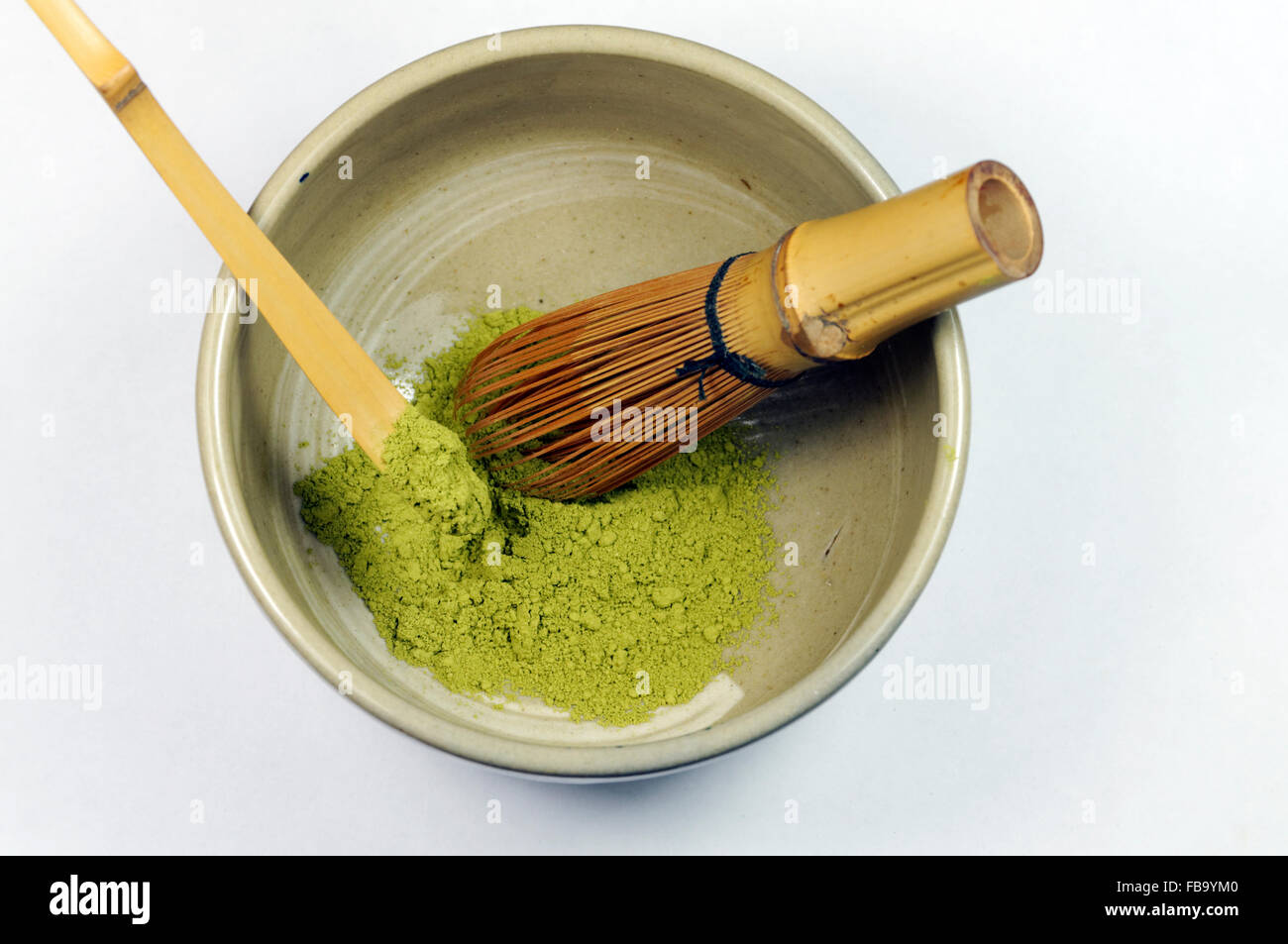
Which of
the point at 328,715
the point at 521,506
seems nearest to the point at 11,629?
the point at 328,715

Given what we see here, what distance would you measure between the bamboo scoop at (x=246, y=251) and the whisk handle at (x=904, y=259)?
0.36 m

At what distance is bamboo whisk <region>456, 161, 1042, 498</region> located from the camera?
0.83m

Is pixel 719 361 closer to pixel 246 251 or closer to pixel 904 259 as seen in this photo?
pixel 904 259

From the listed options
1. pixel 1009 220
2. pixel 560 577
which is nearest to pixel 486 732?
pixel 560 577

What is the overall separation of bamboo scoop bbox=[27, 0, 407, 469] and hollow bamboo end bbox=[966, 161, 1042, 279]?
1.64ft

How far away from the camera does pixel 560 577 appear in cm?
108

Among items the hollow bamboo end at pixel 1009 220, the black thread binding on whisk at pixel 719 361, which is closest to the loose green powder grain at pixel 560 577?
the black thread binding on whisk at pixel 719 361

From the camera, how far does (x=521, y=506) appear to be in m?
1.11

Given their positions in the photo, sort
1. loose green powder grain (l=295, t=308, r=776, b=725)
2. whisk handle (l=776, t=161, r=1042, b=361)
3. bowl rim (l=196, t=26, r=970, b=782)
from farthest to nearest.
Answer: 1. loose green powder grain (l=295, t=308, r=776, b=725)
2. bowl rim (l=196, t=26, r=970, b=782)
3. whisk handle (l=776, t=161, r=1042, b=361)

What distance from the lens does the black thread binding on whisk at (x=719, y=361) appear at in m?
0.98

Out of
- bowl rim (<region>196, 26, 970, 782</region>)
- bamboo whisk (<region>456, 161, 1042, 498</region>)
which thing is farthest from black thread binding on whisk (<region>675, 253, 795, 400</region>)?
bowl rim (<region>196, 26, 970, 782</region>)

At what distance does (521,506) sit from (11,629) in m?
0.63

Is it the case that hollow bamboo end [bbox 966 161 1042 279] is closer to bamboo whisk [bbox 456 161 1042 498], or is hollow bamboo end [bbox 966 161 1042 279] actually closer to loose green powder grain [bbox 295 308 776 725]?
bamboo whisk [bbox 456 161 1042 498]

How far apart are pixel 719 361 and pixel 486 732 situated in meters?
0.36
